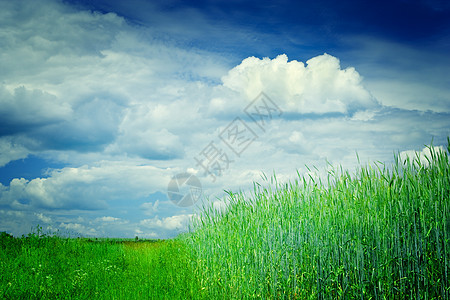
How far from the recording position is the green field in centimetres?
409

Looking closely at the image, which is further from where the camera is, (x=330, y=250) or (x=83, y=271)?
(x=83, y=271)

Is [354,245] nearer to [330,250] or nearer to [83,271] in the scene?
[330,250]

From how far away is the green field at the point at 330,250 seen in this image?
409cm

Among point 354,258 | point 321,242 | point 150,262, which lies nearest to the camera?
point 354,258

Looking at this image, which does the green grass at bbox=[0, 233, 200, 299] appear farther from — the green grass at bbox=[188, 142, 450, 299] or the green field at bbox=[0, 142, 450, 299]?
the green grass at bbox=[188, 142, 450, 299]

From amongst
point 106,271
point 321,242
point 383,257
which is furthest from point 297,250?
point 106,271

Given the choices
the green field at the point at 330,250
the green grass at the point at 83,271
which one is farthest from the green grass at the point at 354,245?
the green grass at the point at 83,271

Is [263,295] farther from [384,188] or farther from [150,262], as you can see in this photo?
[150,262]

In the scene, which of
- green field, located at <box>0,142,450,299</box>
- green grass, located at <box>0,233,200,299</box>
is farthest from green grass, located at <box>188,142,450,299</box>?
green grass, located at <box>0,233,200,299</box>

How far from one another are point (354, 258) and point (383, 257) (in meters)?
0.34

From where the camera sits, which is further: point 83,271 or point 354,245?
point 83,271

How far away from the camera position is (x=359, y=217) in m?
4.52

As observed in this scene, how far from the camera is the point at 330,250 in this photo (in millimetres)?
4367

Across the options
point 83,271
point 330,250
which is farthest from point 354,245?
point 83,271
